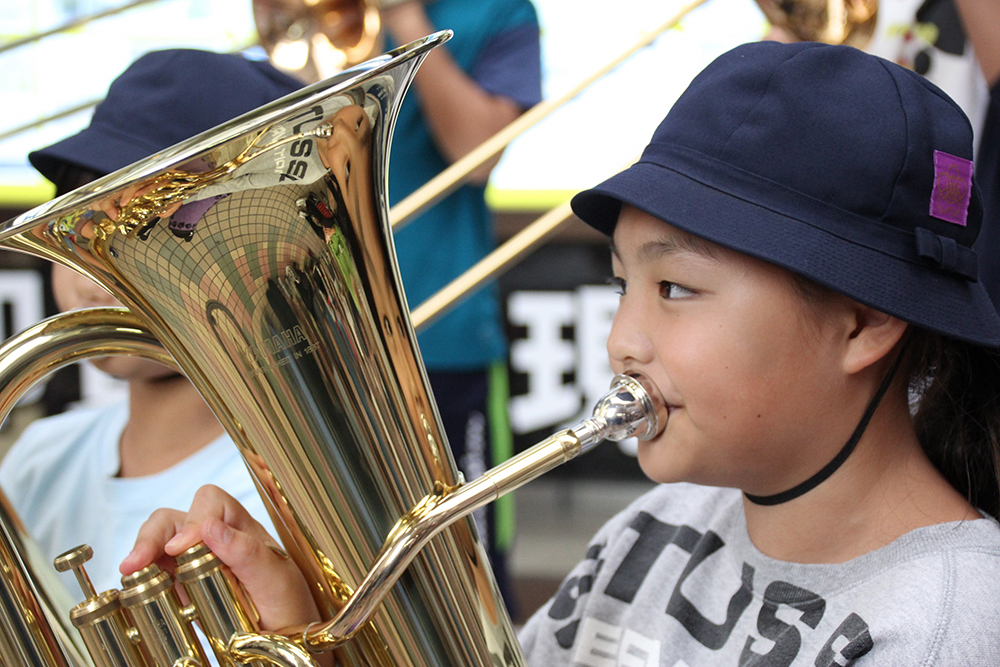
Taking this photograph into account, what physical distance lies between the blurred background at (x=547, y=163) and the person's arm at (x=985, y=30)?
134 centimetres

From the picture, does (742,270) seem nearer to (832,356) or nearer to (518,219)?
(832,356)

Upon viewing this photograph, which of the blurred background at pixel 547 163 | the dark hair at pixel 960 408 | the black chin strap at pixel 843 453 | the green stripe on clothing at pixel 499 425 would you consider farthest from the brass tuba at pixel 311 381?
the blurred background at pixel 547 163

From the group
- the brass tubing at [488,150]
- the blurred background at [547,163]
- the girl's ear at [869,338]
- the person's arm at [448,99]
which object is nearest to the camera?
the girl's ear at [869,338]

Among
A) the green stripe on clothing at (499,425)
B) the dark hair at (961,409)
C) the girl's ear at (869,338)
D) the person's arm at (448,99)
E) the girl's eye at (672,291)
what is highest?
the person's arm at (448,99)

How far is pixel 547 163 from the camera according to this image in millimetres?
2422

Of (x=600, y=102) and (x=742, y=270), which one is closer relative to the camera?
(x=742, y=270)

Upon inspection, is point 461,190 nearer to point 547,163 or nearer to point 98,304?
point 98,304

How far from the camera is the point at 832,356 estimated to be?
64 centimetres

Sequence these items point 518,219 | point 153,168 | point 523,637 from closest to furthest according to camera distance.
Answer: point 153,168 → point 523,637 → point 518,219

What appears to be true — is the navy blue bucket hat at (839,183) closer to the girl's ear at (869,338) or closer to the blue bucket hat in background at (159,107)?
the girl's ear at (869,338)

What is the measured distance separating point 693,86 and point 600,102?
1829 mm

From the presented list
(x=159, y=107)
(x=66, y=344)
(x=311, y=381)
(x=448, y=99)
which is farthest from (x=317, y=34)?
(x=311, y=381)

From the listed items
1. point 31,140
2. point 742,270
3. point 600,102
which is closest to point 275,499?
point 742,270

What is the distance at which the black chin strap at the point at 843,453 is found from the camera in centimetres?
66
